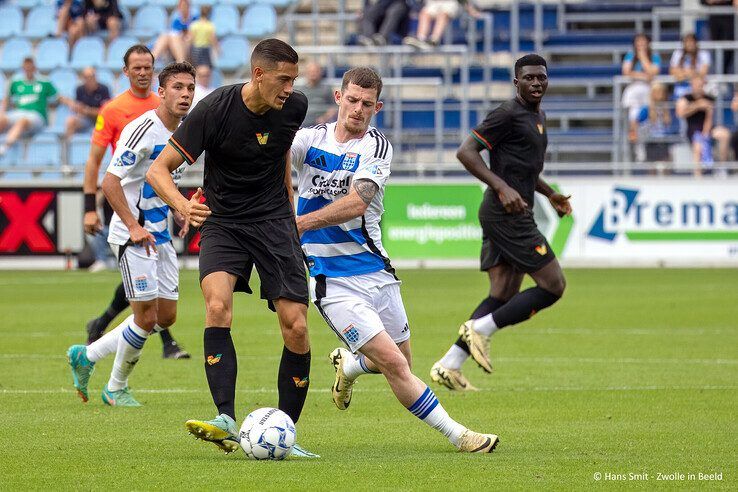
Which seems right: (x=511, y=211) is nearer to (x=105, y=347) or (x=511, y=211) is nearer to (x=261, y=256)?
(x=105, y=347)

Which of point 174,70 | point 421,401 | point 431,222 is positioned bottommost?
point 431,222

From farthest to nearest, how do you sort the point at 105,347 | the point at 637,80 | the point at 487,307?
the point at 637,80
the point at 487,307
the point at 105,347

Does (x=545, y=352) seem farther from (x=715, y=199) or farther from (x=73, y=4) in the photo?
(x=73, y=4)

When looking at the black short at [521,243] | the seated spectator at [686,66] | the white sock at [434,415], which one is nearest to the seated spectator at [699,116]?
the seated spectator at [686,66]

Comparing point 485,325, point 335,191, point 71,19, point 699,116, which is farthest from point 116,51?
point 335,191

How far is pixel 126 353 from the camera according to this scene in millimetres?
9406

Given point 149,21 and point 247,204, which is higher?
point 149,21

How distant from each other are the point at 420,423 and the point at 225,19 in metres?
23.2

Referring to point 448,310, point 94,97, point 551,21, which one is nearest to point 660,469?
point 448,310

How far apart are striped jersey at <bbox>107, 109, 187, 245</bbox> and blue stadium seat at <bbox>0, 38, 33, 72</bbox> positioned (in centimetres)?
2136

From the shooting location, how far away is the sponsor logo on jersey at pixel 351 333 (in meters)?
7.32

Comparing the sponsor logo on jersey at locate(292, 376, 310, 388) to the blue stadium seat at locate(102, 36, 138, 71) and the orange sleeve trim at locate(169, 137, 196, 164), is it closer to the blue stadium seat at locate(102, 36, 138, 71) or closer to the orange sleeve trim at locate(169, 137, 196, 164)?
the orange sleeve trim at locate(169, 137, 196, 164)

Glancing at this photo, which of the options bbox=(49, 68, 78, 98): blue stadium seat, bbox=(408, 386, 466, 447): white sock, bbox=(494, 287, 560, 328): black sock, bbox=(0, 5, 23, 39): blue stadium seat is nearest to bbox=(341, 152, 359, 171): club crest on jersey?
bbox=(408, 386, 466, 447): white sock

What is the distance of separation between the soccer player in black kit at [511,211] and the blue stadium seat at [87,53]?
20485 millimetres
